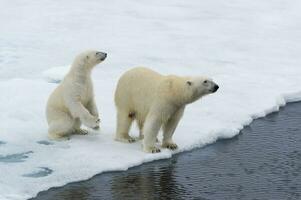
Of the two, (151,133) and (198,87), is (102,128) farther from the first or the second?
(198,87)

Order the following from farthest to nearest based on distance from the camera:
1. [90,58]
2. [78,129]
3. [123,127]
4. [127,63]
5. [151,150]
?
[127,63] < [78,129] < [90,58] < [123,127] < [151,150]

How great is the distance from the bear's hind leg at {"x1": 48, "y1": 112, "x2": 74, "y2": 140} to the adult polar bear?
Answer: 0.57 meters

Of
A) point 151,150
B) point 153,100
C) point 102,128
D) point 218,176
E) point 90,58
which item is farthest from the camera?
point 102,128

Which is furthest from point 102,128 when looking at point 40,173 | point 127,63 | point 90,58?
point 127,63

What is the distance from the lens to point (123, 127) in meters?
7.60

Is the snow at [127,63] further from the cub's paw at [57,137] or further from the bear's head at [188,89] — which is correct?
the bear's head at [188,89]

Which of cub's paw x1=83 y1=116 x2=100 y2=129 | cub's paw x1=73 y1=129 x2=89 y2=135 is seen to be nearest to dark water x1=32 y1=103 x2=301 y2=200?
cub's paw x1=83 y1=116 x2=100 y2=129

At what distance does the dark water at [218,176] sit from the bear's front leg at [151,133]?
224 millimetres

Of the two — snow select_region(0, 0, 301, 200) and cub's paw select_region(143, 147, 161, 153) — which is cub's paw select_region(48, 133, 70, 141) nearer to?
snow select_region(0, 0, 301, 200)

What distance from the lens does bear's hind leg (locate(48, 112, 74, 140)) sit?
25.0ft

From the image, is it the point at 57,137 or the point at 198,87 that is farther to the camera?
the point at 57,137

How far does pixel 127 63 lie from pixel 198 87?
4698 mm

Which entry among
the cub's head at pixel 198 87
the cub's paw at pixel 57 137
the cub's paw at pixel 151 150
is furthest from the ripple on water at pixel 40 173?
the cub's head at pixel 198 87

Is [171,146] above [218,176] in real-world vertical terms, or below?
above
